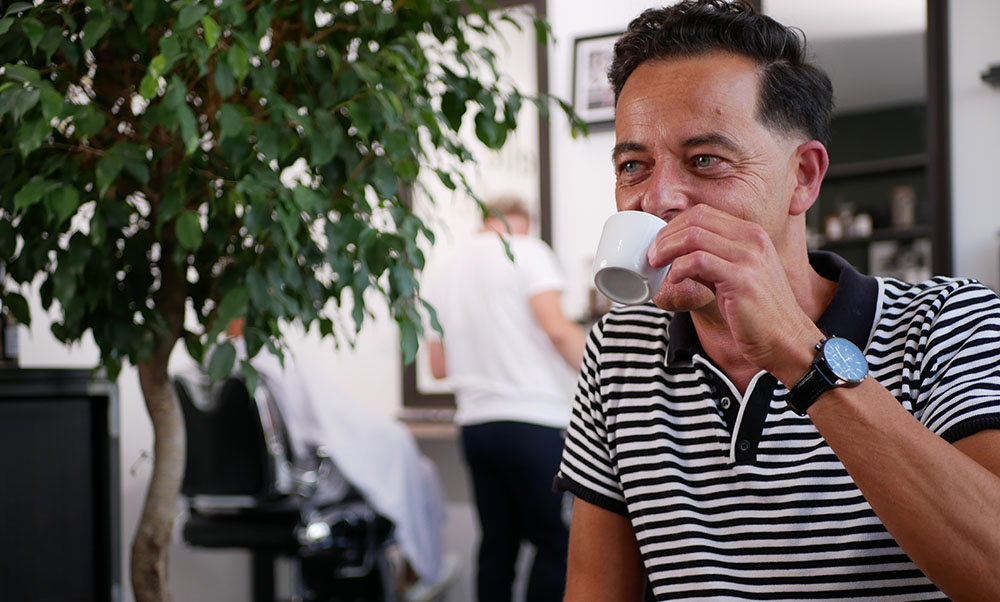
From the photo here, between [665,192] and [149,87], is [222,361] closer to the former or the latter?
[149,87]

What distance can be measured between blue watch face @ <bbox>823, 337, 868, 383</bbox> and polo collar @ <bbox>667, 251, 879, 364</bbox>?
23cm

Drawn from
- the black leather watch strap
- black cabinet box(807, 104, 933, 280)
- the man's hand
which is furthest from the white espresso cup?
black cabinet box(807, 104, 933, 280)

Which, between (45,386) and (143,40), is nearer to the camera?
(143,40)

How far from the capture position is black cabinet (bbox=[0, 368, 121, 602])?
202 centimetres

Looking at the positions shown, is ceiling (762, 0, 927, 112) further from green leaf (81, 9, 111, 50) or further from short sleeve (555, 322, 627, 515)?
green leaf (81, 9, 111, 50)

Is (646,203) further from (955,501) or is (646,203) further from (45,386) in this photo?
(45,386)

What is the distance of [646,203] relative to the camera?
96cm

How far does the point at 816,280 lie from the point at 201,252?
3.15ft

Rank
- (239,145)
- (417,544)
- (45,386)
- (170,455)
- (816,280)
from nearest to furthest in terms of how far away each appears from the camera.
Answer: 1. (816,280)
2. (239,145)
3. (170,455)
4. (45,386)
5. (417,544)

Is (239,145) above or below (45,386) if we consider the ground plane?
above

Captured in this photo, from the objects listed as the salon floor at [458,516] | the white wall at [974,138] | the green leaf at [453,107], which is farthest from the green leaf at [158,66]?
the salon floor at [458,516]

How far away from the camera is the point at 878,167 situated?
2936 millimetres

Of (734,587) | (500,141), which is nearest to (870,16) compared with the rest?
(500,141)

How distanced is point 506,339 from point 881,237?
123cm
